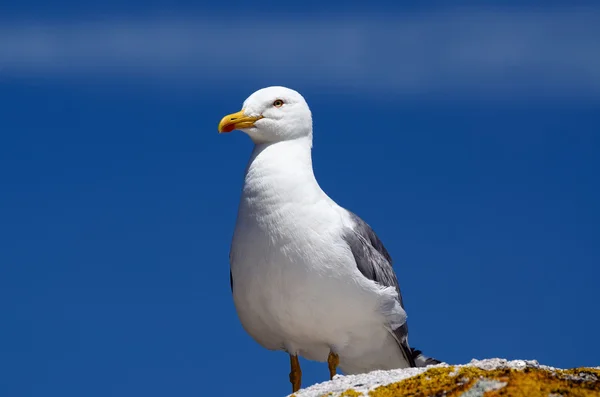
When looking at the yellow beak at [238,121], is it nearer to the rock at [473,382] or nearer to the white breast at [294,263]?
the white breast at [294,263]

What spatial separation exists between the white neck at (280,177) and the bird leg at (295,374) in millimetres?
2393

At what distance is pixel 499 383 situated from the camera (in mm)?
8016

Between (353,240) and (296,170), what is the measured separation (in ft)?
4.17

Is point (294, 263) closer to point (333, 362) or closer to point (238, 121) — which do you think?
point (333, 362)

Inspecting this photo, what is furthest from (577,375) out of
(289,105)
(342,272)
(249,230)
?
(289,105)

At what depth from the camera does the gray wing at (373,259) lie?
12516 millimetres

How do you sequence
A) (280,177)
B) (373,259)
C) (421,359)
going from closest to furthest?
1. (280,177)
2. (373,259)
3. (421,359)

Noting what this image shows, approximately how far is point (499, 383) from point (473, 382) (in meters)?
0.23

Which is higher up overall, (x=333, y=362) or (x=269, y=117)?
(x=269, y=117)

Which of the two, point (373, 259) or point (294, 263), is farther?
point (373, 259)

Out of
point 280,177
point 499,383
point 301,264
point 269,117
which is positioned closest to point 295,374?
point 301,264

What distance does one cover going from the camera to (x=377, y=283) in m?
12.7

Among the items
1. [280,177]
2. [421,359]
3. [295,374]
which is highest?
[280,177]

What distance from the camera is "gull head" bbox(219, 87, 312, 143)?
12766 millimetres
